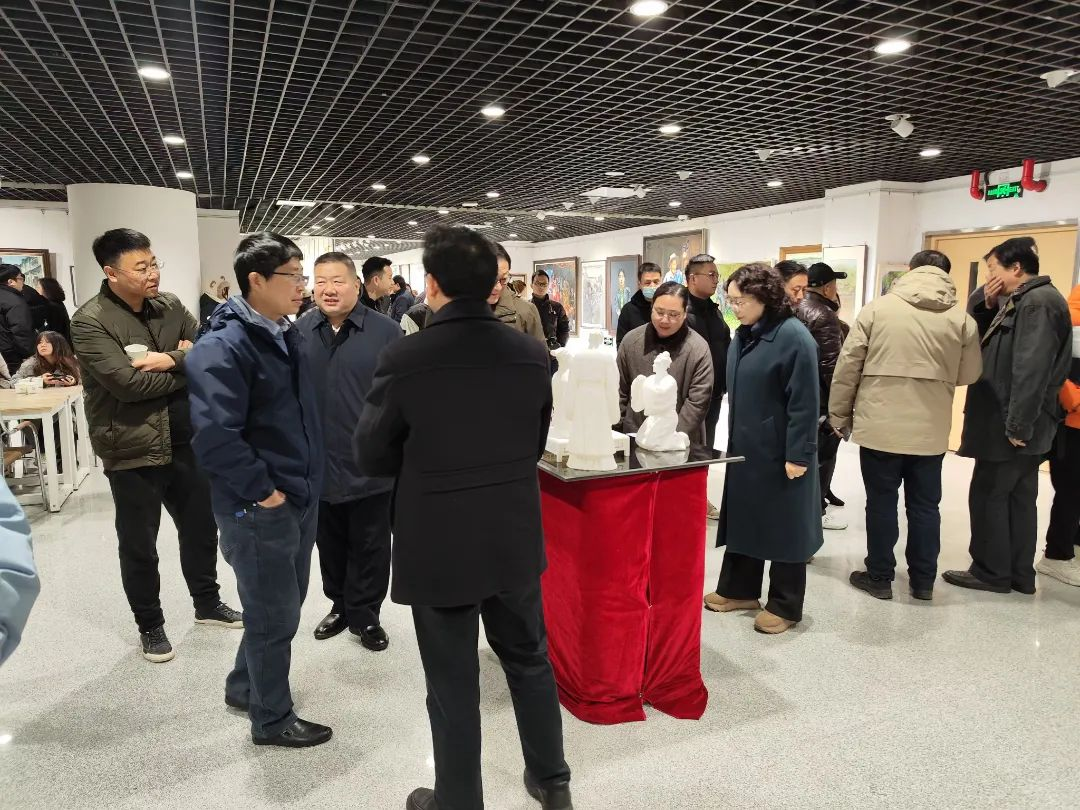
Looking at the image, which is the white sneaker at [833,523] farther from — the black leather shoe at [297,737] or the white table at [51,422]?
the white table at [51,422]

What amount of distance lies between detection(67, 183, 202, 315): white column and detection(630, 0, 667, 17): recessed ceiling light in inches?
219

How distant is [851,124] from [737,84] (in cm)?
157

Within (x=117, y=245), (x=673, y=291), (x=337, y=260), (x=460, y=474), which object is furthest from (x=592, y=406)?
(x=117, y=245)

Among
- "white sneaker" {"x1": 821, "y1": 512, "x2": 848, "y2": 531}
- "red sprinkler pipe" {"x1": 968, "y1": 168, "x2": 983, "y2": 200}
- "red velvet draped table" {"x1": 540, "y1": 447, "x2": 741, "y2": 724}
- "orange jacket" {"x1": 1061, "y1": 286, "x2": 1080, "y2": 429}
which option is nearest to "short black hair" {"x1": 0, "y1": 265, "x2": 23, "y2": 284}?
"red velvet draped table" {"x1": 540, "y1": 447, "x2": 741, "y2": 724}

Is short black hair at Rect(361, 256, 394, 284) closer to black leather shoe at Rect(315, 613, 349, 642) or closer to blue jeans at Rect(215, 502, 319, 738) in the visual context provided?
black leather shoe at Rect(315, 613, 349, 642)

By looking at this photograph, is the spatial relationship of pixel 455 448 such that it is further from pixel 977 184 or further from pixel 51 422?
pixel 977 184

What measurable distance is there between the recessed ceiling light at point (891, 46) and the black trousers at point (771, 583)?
2715 millimetres

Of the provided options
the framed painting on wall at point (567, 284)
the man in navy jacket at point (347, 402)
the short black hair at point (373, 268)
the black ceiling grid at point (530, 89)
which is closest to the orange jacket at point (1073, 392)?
the black ceiling grid at point (530, 89)

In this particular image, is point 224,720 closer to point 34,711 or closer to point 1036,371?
point 34,711

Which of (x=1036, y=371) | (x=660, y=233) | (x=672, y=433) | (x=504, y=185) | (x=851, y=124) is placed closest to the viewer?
(x=672, y=433)

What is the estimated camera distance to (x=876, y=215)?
8.36 meters

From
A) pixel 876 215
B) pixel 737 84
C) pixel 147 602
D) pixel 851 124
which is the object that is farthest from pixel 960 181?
pixel 147 602

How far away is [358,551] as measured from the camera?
3100 mm

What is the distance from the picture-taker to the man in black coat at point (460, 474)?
173 cm
